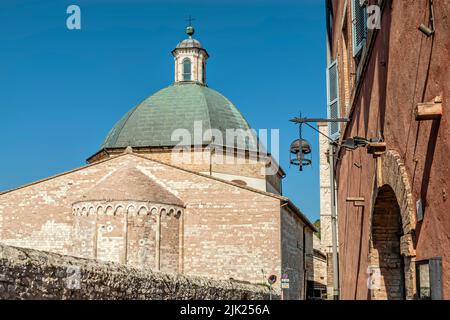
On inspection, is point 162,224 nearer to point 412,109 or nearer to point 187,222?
point 187,222

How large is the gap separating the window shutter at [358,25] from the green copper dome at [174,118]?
20700 millimetres

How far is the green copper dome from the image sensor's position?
32.0 m

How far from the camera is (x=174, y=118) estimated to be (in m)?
33.1

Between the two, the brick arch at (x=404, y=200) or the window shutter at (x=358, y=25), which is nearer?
the brick arch at (x=404, y=200)

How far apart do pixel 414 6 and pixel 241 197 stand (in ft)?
62.5

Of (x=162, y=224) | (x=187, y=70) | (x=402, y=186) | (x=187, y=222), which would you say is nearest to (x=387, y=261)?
(x=402, y=186)

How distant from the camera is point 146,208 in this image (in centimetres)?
2291

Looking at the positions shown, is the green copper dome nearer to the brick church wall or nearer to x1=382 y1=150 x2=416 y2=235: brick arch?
the brick church wall

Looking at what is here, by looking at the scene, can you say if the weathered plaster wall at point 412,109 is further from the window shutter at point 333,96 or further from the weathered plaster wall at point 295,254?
the weathered plaster wall at point 295,254

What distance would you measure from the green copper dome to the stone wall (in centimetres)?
2280

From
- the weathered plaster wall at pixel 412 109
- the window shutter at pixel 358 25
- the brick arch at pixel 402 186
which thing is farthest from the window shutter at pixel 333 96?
the brick arch at pixel 402 186

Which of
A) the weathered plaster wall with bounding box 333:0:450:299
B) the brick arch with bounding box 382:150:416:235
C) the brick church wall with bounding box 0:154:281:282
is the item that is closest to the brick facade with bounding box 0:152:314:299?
the brick church wall with bounding box 0:154:281:282

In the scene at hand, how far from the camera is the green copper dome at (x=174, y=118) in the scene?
32.0 meters
